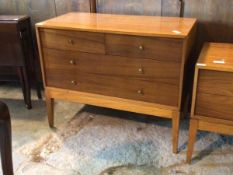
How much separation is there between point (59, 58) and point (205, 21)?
104 centimetres

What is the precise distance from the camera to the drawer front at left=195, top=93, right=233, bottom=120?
1.47 metres

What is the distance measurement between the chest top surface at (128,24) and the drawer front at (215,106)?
363mm

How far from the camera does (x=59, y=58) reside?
71.9 inches

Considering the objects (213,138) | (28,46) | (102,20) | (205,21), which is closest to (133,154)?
(213,138)

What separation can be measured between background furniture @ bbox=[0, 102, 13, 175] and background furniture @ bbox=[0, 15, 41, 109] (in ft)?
3.72

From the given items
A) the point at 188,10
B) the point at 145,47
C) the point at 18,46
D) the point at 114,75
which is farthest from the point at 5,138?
the point at 188,10

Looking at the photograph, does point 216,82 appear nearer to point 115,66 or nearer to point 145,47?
point 145,47

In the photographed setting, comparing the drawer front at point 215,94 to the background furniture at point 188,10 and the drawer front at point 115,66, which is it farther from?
the background furniture at point 188,10

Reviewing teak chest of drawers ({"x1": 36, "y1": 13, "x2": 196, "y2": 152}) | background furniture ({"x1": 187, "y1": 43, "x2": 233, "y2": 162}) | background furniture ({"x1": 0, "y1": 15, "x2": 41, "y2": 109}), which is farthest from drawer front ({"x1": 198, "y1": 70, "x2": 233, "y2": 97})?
background furniture ({"x1": 0, "y1": 15, "x2": 41, "y2": 109})

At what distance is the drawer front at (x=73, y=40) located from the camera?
1673mm

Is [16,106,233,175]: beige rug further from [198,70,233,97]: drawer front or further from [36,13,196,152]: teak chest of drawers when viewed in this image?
[198,70,233,97]: drawer front

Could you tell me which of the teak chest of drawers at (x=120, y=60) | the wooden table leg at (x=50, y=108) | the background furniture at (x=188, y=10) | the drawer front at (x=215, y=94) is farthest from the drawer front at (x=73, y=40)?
the drawer front at (x=215, y=94)

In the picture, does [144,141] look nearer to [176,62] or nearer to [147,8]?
[176,62]

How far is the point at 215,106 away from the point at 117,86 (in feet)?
1.97
